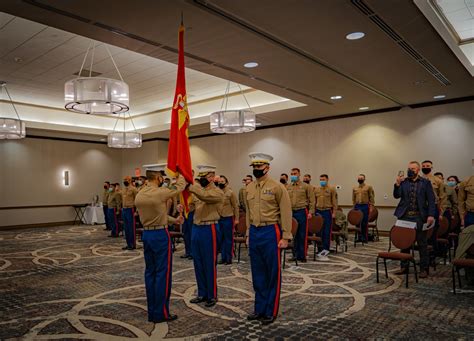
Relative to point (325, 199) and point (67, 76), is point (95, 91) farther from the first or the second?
point (325, 199)

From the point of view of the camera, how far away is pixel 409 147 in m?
10.9

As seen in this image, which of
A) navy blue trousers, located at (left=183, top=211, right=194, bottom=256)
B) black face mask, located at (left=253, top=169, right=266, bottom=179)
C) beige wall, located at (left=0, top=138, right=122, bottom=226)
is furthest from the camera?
beige wall, located at (left=0, top=138, right=122, bottom=226)

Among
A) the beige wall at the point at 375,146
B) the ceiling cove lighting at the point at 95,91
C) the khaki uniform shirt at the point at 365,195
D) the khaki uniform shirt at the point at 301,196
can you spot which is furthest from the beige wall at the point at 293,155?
the ceiling cove lighting at the point at 95,91

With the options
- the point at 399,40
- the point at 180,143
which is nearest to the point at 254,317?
the point at 180,143

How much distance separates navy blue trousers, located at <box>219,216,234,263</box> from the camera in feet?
24.1

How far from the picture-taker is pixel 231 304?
471 centimetres

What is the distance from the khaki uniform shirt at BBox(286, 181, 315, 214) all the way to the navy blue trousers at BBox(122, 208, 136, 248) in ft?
13.4

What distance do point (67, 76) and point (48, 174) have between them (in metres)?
7.16

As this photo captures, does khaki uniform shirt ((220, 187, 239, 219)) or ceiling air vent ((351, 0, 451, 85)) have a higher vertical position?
ceiling air vent ((351, 0, 451, 85))

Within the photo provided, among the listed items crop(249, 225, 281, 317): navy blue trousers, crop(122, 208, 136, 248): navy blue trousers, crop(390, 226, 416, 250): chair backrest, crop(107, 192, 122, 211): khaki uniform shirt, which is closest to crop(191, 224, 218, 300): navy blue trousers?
crop(249, 225, 281, 317): navy blue trousers

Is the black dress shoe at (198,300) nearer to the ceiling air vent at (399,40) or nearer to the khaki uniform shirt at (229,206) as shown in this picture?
the khaki uniform shirt at (229,206)

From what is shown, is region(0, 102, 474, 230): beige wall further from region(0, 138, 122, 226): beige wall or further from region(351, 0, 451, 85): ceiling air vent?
region(351, 0, 451, 85): ceiling air vent

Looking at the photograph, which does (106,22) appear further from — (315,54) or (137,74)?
(137,74)

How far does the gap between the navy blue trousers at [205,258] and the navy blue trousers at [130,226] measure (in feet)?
16.5
